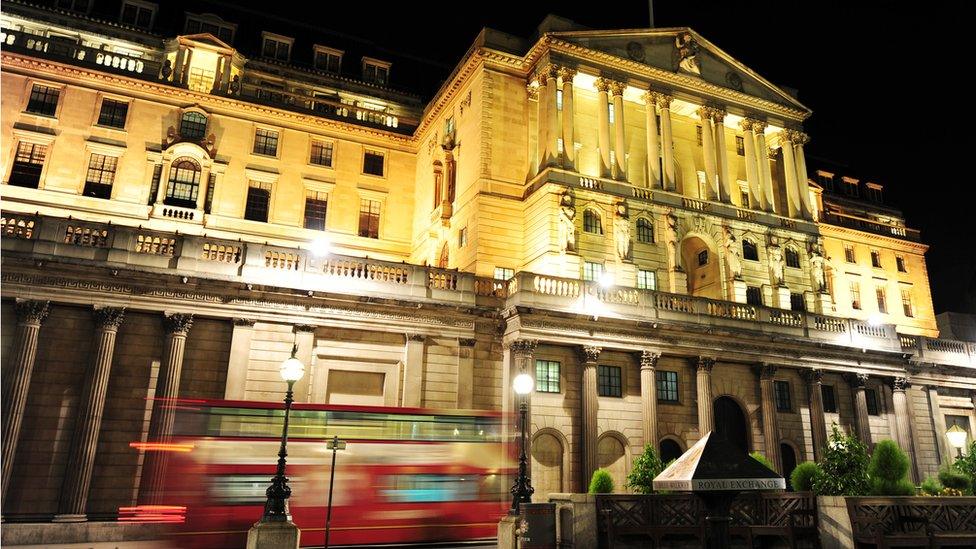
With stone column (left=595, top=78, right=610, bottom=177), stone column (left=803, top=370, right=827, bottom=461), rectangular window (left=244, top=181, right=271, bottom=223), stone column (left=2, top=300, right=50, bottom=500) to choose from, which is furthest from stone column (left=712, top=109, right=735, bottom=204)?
stone column (left=2, top=300, right=50, bottom=500)

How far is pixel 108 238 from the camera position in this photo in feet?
83.0

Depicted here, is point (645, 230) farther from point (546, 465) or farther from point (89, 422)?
point (89, 422)

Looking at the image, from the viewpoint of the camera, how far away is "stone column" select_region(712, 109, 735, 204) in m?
39.8

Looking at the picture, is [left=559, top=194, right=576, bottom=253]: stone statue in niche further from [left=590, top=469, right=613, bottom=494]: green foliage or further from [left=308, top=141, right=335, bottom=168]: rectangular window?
[left=308, top=141, right=335, bottom=168]: rectangular window

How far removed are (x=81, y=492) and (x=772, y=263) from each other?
119ft

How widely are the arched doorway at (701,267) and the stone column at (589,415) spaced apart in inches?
464

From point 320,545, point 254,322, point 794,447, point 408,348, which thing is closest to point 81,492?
point 254,322

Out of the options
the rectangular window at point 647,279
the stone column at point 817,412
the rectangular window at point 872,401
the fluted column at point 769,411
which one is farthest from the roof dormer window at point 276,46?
the rectangular window at point 872,401

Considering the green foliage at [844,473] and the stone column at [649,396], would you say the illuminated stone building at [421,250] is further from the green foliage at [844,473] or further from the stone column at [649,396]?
the green foliage at [844,473]

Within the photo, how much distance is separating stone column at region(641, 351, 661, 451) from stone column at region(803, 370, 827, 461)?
975 cm

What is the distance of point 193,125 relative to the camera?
131 ft

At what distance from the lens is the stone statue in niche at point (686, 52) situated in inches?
1608

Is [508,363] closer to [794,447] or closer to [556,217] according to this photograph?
[556,217]

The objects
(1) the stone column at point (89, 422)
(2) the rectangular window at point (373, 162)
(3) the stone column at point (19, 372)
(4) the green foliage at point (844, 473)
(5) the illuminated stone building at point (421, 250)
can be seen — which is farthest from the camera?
(2) the rectangular window at point (373, 162)
